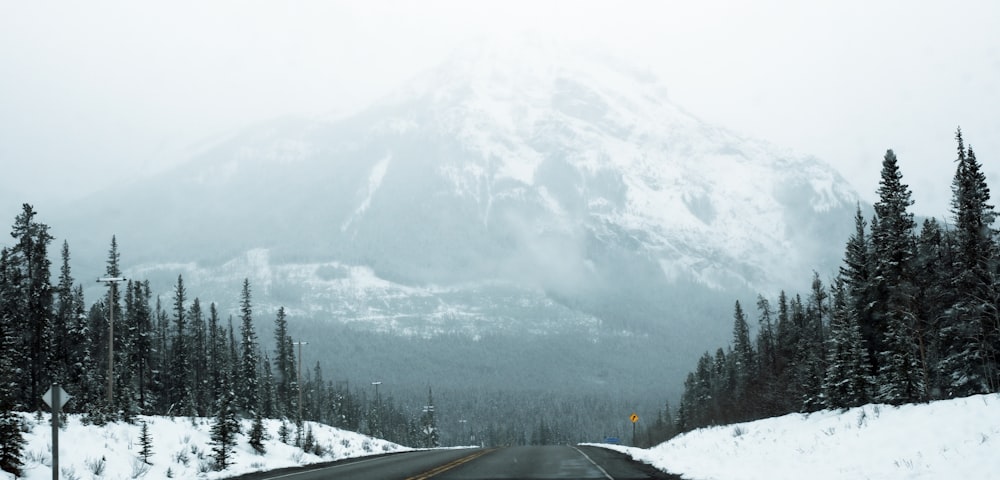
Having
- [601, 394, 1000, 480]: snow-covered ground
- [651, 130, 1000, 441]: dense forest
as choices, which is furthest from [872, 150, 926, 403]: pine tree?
[601, 394, 1000, 480]: snow-covered ground

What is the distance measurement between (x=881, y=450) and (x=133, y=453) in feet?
72.4

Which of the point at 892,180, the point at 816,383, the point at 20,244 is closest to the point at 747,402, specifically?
the point at 816,383

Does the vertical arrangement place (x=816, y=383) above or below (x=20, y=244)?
below

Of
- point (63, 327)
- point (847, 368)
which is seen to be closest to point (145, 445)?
point (847, 368)

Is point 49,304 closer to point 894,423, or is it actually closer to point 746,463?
point 746,463

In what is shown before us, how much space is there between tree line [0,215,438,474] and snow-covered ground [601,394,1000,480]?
17028 mm

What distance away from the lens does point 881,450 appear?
738 inches

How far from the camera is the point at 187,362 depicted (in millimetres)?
93125

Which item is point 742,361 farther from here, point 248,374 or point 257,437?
point 257,437

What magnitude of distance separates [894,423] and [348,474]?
1562 centimetres

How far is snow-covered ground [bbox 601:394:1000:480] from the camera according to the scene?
1566cm

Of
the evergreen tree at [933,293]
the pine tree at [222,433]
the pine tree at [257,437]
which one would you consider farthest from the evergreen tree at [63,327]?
the evergreen tree at [933,293]

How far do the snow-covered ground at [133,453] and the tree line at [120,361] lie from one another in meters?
0.79

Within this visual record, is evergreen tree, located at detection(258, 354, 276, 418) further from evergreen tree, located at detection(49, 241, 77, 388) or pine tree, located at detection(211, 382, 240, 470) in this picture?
pine tree, located at detection(211, 382, 240, 470)
